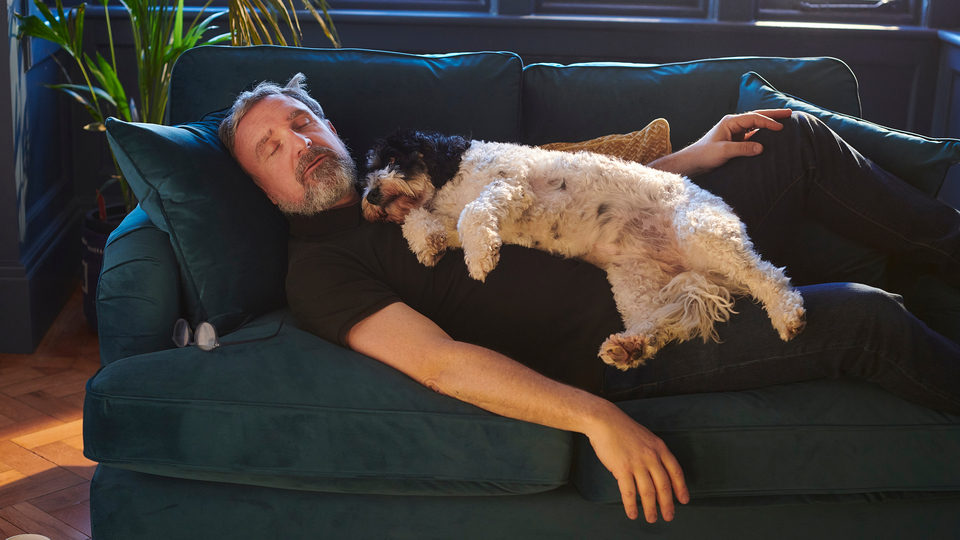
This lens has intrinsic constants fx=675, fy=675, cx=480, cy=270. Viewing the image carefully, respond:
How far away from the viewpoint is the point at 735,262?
1.76 meters

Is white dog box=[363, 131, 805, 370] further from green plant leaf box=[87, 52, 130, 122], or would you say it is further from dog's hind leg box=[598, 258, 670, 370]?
green plant leaf box=[87, 52, 130, 122]

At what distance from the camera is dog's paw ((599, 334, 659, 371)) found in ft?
5.54

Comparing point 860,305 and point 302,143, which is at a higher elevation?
point 302,143

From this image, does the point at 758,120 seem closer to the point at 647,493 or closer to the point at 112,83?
the point at 647,493

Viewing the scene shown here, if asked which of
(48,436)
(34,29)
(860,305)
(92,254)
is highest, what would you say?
(34,29)

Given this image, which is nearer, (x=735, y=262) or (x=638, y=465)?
(x=638, y=465)

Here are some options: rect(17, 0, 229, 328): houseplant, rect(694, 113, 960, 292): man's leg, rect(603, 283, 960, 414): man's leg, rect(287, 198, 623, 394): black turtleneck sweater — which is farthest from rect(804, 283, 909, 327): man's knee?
rect(17, 0, 229, 328): houseplant

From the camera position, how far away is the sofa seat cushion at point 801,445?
162cm

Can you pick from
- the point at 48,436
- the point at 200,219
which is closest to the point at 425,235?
the point at 200,219

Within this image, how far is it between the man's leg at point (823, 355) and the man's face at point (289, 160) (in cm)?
100

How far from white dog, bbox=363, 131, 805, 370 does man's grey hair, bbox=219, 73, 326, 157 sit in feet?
1.38

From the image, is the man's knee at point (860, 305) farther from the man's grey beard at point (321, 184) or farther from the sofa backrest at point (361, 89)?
the man's grey beard at point (321, 184)

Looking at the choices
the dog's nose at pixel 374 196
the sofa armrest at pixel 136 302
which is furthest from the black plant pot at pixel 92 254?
the dog's nose at pixel 374 196

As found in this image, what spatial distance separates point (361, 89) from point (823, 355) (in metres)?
→ 1.72
